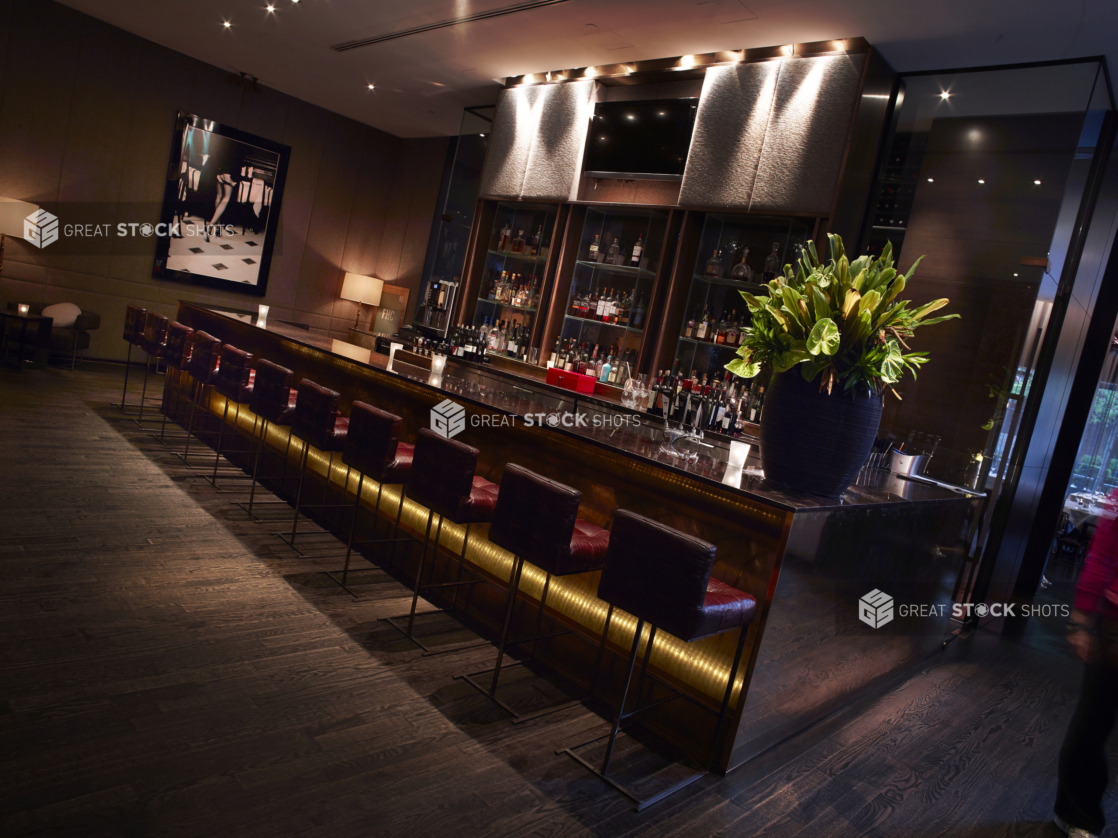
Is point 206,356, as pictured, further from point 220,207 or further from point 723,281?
point 220,207

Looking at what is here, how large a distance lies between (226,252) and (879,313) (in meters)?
8.28

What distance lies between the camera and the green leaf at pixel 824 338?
2.46m

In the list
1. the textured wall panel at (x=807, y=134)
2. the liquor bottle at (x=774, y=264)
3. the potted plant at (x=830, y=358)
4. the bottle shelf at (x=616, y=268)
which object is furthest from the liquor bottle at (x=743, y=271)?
the potted plant at (x=830, y=358)

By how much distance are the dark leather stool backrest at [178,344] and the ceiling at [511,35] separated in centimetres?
278

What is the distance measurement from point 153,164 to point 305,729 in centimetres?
793

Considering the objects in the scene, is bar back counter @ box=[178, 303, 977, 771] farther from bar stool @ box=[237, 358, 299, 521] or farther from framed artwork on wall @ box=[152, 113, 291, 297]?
framed artwork on wall @ box=[152, 113, 291, 297]

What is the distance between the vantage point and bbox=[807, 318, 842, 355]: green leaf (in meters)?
2.46

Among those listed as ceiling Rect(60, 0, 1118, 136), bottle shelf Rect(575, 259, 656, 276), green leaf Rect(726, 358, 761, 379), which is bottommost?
green leaf Rect(726, 358, 761, 379)

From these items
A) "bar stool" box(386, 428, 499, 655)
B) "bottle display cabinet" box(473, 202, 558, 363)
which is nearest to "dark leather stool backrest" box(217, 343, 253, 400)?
"bar stool" box(386, 428, 499, 655)

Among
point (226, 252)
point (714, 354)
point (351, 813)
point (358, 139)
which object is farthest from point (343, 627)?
point (358, 139)

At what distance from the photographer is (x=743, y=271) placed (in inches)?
198

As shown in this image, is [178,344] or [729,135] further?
[178,344]

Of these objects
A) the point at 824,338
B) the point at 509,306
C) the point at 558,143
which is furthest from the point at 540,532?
the point at 558,143

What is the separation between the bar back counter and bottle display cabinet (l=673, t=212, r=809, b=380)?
66.6 inches
